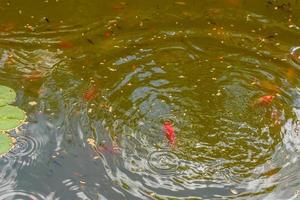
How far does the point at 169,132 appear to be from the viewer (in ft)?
10.5

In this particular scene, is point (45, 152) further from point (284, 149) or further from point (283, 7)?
point (283, 7)

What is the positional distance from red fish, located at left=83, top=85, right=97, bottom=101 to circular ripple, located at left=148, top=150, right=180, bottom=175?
66cm

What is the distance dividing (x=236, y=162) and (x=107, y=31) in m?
1.60

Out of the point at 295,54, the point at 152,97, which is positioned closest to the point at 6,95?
the point at 152,97

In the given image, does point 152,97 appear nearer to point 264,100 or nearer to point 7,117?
point 264,100

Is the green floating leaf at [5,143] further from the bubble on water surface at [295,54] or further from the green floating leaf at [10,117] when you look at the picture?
the bubble on water surface at [295,54]

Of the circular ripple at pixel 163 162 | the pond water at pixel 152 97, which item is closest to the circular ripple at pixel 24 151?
the pond water at pixel 152 97

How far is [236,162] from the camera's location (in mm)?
3035

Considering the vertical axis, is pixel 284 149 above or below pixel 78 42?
below

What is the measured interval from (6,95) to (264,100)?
5.95ft

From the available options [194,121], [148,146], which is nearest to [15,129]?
[148,146]

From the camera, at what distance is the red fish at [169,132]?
3154 millimetres

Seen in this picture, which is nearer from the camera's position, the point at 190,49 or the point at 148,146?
the point at 148,146

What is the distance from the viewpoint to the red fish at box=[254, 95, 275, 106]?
3.39 m
